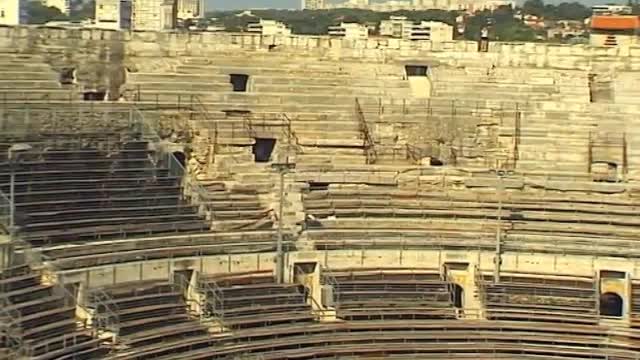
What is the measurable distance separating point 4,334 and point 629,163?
48.6ft

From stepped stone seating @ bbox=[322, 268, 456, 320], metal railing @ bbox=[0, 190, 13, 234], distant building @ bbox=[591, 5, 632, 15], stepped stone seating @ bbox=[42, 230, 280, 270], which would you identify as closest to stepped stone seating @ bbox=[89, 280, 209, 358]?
stepped stone seating @ bbox=[42, 230, 280, 270]

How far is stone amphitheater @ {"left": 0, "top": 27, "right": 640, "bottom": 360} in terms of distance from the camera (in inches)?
703

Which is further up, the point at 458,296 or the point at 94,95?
the point at 94,95

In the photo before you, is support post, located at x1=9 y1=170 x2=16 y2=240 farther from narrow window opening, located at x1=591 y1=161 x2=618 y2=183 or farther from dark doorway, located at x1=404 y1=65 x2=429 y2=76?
narrow window opening, located at x1=591 y1=161 x2=618 y2=183

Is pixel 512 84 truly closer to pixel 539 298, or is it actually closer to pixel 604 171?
pixel 604 171

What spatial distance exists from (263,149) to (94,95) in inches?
163

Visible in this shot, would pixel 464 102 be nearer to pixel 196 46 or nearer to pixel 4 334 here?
pixel 196 46

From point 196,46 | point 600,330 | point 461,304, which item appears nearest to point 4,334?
point 461,304

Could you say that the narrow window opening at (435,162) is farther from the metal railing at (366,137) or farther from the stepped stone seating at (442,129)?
the metal railing at (366,137)

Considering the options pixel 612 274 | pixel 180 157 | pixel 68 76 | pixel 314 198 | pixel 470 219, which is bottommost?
pixel 612 274

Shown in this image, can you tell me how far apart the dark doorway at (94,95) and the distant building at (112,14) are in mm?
7086

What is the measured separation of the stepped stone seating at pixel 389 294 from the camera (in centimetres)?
1931

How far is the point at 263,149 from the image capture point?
79.7 feet

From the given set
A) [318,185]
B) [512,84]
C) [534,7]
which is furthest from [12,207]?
[534,7]
